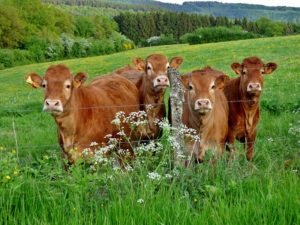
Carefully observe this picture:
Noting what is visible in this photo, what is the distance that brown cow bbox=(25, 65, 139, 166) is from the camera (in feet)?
14.6

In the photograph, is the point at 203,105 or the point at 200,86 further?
the point at 200,86

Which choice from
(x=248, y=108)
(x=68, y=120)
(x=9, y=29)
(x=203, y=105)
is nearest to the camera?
(x=203, y=105)

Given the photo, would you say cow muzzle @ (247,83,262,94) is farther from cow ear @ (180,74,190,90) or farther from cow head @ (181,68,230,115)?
cow ear @ (180,74,190,90)

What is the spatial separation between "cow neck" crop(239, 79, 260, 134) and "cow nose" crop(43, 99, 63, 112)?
3.04 metres

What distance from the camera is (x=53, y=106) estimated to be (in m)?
4.21

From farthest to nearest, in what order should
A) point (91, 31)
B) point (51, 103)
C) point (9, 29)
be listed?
point (91, 31), point (9, 29), point (51, 103)

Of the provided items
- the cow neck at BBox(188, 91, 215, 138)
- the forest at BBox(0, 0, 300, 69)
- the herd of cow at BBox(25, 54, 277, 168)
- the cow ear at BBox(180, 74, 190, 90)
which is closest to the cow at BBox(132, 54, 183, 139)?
the herd of cow at BBox(25, 54, 277, 168)

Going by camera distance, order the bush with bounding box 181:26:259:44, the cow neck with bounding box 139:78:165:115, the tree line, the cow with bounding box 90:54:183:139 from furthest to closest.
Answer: the tree line
the bush with bounding box 181:26:259:44
the cow neck with bounding box 139:78:165:115
the cow with bounding box 90:54:183:139

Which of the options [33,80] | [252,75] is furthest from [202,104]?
[33,80]

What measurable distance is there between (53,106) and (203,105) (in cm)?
197

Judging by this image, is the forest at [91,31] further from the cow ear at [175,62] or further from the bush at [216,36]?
the cow ear at [175,62]

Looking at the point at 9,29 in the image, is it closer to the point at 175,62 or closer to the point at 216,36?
the point at 216,36

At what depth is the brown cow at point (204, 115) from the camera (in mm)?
4812

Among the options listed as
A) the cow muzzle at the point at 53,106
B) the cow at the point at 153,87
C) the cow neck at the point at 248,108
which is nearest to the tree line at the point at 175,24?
the cow at the point at 153,87
